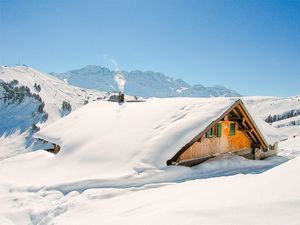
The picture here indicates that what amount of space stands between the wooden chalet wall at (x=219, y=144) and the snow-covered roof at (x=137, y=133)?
1.05 m

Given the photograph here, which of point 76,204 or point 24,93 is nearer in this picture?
point 76,204

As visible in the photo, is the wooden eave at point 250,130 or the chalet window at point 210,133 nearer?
the wooden eave at point 250,130

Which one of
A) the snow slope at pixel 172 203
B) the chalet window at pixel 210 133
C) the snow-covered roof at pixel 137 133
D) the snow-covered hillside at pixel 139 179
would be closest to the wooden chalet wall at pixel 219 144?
the chalet window at pixel 210 133

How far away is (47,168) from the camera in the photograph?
48.8 ft

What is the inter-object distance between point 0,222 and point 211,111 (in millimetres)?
9864

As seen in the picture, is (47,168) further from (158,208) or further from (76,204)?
(158,208)

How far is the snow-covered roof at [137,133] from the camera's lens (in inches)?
544

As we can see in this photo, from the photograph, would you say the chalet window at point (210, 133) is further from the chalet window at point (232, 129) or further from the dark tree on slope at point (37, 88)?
the dark tree on slope at point (37, 88)

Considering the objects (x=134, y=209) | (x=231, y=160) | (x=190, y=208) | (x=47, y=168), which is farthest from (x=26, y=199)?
(x=231, y=160)

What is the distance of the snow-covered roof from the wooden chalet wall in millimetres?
1047

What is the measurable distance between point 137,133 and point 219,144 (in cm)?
430

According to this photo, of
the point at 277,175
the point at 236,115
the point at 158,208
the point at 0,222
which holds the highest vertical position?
the point at 236,115

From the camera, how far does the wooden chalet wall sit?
15162 mm

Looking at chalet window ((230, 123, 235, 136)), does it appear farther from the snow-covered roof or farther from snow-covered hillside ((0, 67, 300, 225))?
the snow-covered roof
